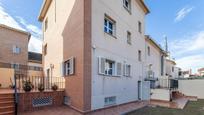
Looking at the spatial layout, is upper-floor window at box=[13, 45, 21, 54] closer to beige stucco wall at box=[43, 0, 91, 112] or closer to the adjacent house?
the adjacent house

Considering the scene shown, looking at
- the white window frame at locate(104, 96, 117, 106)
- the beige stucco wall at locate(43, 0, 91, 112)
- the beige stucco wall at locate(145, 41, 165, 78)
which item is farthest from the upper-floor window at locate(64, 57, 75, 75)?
the beige stucco wall at locate(145, 41, 165, 78)

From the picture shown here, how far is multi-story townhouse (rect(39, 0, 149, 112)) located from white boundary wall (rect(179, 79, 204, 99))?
1141 centimetres

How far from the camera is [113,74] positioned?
A: 10.9 metres

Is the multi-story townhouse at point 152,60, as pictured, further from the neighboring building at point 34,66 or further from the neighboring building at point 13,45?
the neighboring building at point 13,45

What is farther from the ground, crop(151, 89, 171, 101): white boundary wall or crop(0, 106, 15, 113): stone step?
crop(0, 106, 15, 113): stone step

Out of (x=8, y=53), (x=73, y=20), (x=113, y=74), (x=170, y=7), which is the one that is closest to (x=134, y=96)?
(x=113, y=74)

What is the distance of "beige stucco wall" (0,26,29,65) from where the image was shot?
817 inches

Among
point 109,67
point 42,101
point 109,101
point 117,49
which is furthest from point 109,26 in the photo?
point 42,101

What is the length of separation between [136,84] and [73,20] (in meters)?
8.66

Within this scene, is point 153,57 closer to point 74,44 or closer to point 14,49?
point 74,44

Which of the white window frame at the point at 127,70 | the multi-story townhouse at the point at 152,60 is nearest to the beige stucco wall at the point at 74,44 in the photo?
the white window frame at the point at 127,70

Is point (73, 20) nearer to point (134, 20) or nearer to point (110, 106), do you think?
point (110, 106)

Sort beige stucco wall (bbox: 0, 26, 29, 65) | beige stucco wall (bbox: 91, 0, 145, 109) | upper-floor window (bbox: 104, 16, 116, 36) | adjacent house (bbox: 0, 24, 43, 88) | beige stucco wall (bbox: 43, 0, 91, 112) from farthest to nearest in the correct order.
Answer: beige stucco wall (bbox: 0, 26, 29, 65) → adjacent house (bbox: 0, 24, 43, 88) → upper-floor window (bbox: 104, 16, 116, 36) → beige stucco wall (bbox: 91, 0, 145, 109) → beige stucco wall (bbox: 43, 0, 91, 112)

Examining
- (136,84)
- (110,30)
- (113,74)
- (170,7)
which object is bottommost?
(136,84)
